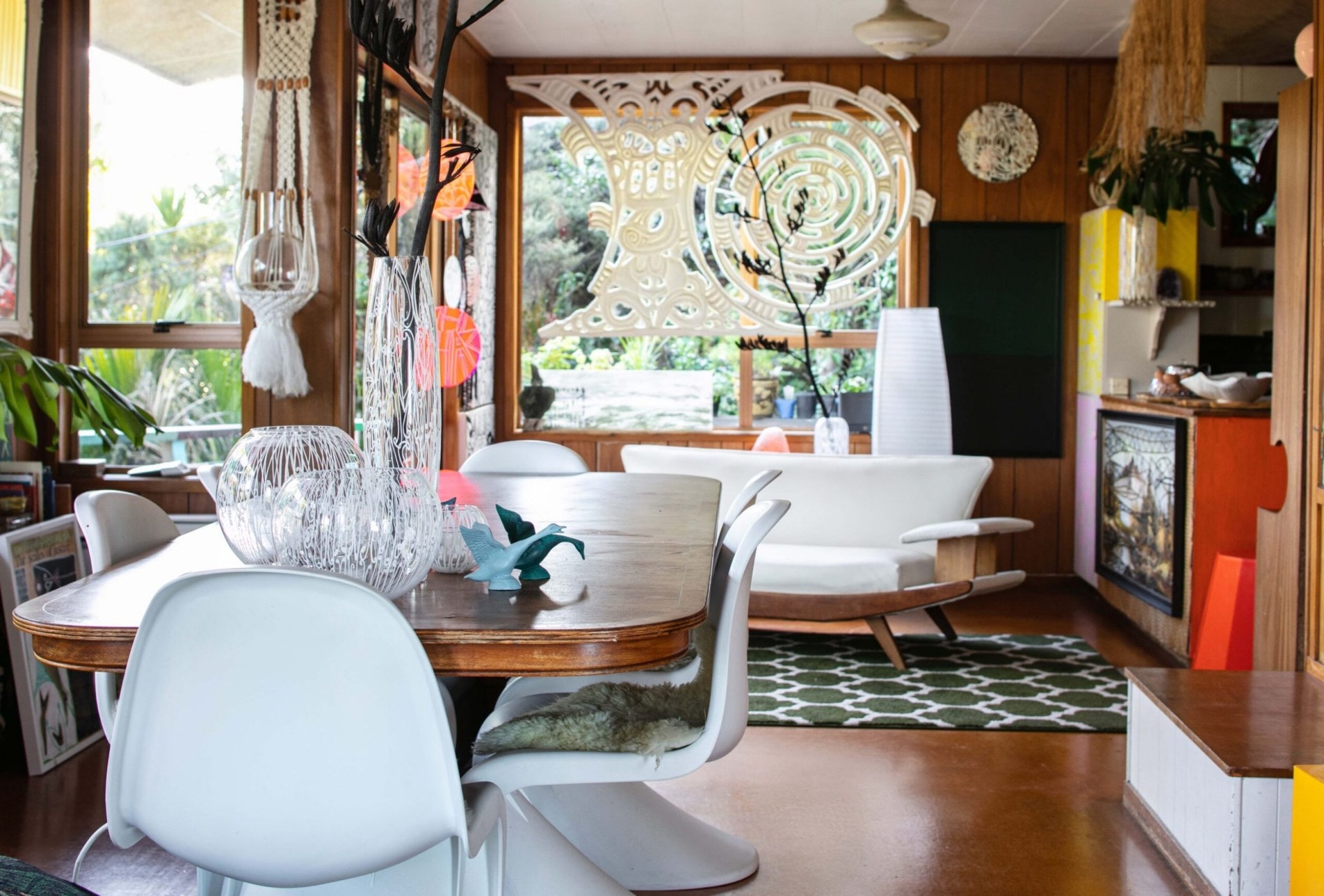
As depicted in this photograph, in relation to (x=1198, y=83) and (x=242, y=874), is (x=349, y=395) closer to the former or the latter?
(x=242, y=874)

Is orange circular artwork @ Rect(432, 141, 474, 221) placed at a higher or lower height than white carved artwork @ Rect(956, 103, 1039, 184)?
lower

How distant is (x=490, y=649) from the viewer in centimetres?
169

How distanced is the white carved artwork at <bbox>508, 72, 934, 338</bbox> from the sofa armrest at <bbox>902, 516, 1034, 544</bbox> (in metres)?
1.99

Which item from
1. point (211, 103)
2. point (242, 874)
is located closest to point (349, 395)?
point (211, 103)

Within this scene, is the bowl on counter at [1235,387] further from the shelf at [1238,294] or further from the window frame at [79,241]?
the window frame at [79,241]

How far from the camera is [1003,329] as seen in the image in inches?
261

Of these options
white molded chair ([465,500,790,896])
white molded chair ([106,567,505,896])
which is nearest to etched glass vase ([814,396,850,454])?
white molded chair ([465,500,790,896])

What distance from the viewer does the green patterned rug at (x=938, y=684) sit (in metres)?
4.10

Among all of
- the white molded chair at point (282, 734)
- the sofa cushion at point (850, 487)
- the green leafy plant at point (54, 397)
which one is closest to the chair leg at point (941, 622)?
the sofa cushion at point (850, 487)

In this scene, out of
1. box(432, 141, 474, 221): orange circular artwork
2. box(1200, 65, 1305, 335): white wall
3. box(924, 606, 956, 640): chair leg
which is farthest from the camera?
box(1200, 65, 1305, 335): white wall

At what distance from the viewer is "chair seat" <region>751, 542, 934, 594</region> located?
15.9 ft

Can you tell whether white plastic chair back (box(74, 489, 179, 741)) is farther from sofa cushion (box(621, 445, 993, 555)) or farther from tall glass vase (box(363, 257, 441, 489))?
sofa cushion (box(621, 445, 993, 555))

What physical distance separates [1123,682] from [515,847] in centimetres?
299

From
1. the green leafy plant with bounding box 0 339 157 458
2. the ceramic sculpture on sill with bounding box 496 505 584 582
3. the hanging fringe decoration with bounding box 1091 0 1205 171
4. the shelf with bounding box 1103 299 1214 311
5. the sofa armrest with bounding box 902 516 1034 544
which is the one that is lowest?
the sofa armrest with bounding box 902 516 1034 544
